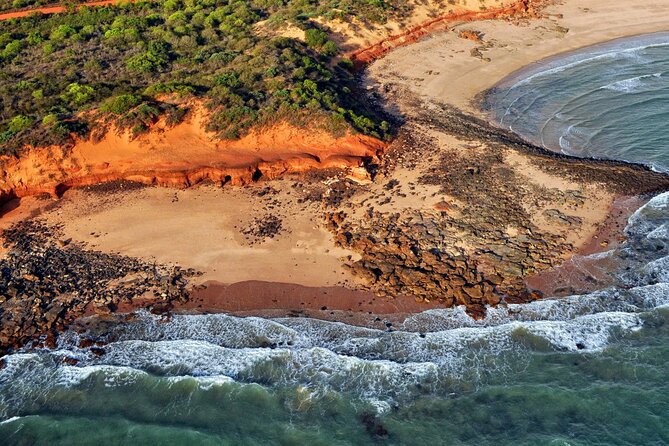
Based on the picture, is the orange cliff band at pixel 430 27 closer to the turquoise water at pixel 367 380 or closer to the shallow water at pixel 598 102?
the shallow water at pixel 598 102

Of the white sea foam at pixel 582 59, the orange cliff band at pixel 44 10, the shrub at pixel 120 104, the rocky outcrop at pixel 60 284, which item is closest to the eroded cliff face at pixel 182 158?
the shrub at pixel 120 104

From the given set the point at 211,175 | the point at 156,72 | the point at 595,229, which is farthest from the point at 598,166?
the point at 156,72

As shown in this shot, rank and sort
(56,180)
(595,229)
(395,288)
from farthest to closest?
(56,180) < (595,229) < (395,288)

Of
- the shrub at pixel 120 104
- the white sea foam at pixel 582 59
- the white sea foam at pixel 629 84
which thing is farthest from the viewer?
the white sea foam at pixel 582 59

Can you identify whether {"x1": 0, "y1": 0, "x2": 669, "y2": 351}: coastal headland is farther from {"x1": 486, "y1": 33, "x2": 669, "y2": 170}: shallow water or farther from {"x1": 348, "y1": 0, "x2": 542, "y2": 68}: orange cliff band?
{"x1": 348, "y1": 0, "x2": 542, "y2": 68}: orange cliff band

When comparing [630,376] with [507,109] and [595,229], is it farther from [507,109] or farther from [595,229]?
[507,109]

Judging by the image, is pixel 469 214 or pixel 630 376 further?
pixel 469 214

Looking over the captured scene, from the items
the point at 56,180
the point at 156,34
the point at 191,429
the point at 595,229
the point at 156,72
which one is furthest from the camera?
the point at 156,34

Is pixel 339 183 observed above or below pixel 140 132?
below

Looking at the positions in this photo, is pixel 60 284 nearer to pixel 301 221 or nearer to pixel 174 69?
pixel 301 221
